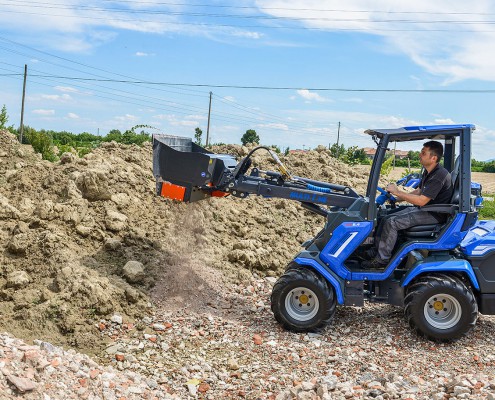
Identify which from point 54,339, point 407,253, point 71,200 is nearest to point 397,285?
point 407,253

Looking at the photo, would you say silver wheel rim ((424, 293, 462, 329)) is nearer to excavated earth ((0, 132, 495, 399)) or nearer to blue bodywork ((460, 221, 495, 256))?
excavated earth ((0, 132, 495, 399))

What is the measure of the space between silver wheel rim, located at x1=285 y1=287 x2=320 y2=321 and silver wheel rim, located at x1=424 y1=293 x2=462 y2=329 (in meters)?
1.37

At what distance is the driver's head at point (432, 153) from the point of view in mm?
7164

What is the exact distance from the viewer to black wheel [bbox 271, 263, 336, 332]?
7.25 m

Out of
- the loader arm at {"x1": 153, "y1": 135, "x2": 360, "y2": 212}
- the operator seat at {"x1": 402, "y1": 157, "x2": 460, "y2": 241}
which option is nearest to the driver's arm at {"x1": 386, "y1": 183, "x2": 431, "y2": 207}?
the operator seat at {"x1": 402, "y1": 157, "x2": 460, "y2": 241}

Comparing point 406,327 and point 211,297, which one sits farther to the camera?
point 211,297

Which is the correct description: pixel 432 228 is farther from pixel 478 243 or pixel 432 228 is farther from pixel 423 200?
pixel 478 243

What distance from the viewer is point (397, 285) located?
7395 mm

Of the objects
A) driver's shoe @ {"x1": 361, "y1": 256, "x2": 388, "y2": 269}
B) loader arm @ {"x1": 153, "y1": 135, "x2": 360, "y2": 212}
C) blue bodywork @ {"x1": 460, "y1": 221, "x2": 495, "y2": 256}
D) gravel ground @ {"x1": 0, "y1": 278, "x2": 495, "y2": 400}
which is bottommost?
gravel ground @ {"x1": 0, "y1": 278, "x2": 495, "y2": 400}

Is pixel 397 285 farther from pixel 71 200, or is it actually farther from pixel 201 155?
pixel 71 200

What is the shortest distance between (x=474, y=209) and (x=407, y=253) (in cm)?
100

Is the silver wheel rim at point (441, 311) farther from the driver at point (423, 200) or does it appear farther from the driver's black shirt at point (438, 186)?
the driver's black shirt at point (438, 186)

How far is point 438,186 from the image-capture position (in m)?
7.09

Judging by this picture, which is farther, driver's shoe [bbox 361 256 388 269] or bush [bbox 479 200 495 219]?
bush [bbox 479 200 495 219]
